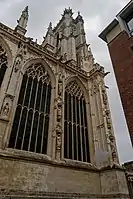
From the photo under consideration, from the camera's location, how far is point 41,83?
43.4 feet

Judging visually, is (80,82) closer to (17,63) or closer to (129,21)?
(17,63)

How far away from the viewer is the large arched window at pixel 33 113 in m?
9.91

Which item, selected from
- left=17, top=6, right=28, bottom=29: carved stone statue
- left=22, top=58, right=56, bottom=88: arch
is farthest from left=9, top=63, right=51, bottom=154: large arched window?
left=17, top=6, right=28, bottom=29: carved stone statue

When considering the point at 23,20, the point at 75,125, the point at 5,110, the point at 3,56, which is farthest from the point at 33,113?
the point at 23,20

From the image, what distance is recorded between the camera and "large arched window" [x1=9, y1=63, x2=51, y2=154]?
991cm

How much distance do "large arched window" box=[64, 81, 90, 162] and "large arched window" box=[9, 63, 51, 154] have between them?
5.79 ft

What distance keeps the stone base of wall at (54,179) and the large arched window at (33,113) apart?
861 millimetres

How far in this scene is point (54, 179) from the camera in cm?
893

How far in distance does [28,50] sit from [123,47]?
9994 mm

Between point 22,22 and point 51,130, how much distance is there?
12.8m

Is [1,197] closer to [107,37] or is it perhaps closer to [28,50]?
[107,37]

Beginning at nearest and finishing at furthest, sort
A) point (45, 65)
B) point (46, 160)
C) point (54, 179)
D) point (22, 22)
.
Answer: point (54, 179)
point (46, 160)
point (45, 65)
point (22, 22)

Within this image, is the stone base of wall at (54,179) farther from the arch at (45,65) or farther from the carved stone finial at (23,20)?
the carved stone finial at (23,20)

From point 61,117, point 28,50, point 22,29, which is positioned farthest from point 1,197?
point 22,29
